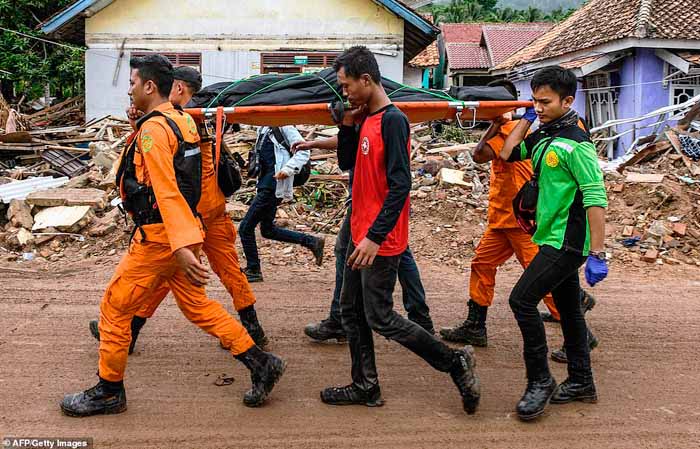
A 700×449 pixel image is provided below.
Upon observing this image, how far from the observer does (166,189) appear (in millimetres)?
3441

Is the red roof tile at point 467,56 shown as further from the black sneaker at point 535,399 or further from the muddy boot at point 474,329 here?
the black sneaker at point 535,399

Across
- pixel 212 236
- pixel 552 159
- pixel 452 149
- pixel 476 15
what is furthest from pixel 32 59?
pixel 476 15

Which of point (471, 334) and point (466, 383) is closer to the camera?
point (466, 383)

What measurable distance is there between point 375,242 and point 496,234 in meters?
1.69

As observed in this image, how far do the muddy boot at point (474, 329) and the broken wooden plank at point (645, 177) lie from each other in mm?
5523

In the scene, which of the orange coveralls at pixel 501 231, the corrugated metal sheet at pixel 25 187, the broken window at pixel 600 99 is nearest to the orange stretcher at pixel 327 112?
the orange coveralls at pixel 501 231

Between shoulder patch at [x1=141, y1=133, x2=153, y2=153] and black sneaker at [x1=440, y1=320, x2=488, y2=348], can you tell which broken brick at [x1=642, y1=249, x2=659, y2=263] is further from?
shoulder patch at [x1=141, y1=133, x2=153, y2=153]

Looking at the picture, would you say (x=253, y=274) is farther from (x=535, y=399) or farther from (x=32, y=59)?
(x=32, y=59)

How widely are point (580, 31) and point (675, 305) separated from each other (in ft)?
48.9

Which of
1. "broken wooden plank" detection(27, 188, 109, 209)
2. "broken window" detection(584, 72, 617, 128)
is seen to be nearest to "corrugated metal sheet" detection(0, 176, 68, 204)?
"broken wooden plank" detection(27, 188, 109, 209)

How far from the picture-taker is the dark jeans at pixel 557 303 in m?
3.75

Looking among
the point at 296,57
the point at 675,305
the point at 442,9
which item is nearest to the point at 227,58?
the point at 296,57

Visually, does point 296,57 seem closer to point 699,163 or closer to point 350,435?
point 699,163

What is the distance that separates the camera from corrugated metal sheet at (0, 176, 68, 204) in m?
9.30
